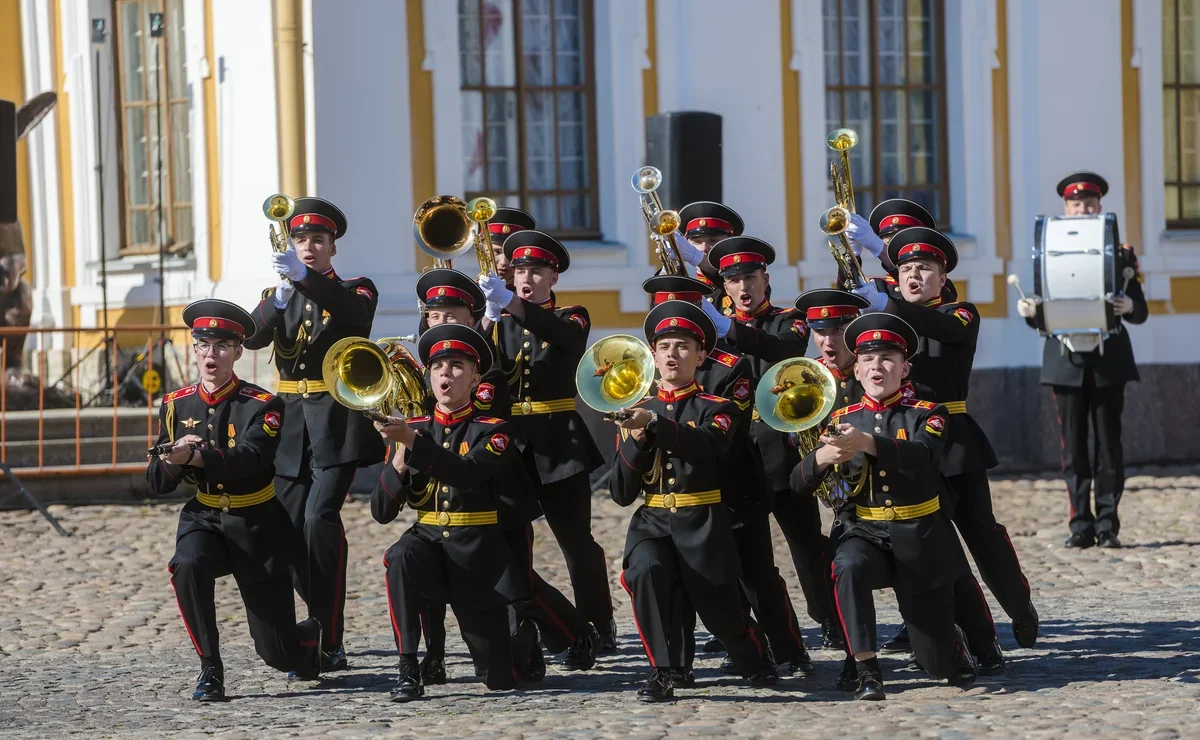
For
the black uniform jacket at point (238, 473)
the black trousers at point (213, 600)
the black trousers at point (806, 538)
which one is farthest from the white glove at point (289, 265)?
the black trousers at point (806, 538)

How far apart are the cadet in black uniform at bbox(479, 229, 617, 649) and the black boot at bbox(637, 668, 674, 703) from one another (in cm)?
107

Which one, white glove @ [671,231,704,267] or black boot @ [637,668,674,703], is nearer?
black boot @ [637,668,674,703]

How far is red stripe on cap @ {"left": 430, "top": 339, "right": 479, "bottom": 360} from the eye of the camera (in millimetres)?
7289

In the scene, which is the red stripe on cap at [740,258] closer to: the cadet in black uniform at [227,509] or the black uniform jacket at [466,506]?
the black uniform jacket at [466,506]

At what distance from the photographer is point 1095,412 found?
11.3 meters

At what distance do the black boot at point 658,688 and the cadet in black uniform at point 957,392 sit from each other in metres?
1.44

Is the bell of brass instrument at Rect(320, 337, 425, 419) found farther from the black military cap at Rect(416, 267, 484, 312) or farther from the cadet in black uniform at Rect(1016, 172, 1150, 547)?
the cadet in black uniform at Rect(1016, 172, 1150, 547)

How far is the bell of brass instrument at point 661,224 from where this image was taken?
801 centimetres

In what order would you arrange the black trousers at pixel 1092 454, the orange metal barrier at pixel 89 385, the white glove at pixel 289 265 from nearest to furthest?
the white glove at pixel 289 265
the black trousers at pixel 1092 454
the orange metal barrier at pixel 89 385

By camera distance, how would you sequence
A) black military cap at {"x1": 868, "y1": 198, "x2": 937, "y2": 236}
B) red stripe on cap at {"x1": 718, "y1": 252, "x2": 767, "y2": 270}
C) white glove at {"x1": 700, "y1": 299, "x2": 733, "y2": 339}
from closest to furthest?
1. white glove at {"x1": 700, "y1": 299, "x2": 733, "y2": 339}
2. red stripe on cap at {"x1": 718, "y1": 252, "x2": 767, "y2": 270}
3. black military cap at {"x1": 868, "y1": 198, "x2": 937, "y2": 236}

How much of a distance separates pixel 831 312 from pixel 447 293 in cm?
152

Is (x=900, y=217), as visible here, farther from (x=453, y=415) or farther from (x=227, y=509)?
(x=227, y=509)

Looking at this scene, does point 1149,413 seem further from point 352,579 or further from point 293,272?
point 293,272

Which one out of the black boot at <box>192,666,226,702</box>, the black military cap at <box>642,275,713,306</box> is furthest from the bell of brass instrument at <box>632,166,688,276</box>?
the black boot at <box>192,666,226,702</box>
